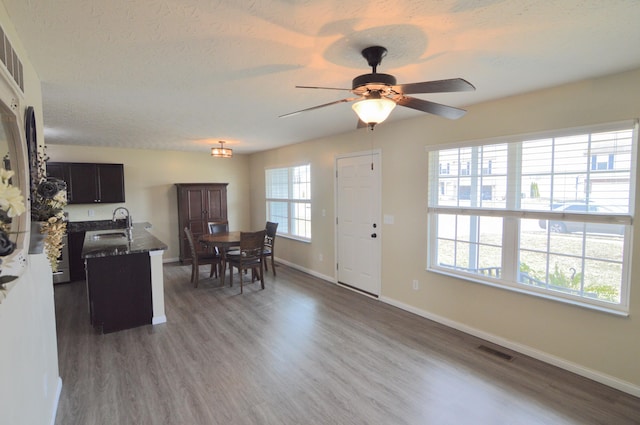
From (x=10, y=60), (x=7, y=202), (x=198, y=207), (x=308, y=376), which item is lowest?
(x=308, y=376)

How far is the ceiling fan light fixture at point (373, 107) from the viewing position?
181cm

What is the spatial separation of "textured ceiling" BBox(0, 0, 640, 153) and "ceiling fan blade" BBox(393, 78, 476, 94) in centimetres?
30

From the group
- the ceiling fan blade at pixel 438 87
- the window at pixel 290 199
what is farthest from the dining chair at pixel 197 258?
the ceiling fan blade at pixel 438 87

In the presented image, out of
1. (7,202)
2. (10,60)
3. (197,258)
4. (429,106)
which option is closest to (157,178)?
(197,258)

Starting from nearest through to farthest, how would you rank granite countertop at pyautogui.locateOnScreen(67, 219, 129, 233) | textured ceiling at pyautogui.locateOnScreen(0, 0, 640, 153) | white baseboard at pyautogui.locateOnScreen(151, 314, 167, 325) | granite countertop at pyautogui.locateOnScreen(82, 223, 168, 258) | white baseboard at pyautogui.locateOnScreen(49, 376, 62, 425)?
textured ceiling at pyautogui.locateOnScreen(0, 0, 640, 153), white baseboard at pyautogui.locateOnScreen(49, 376, 62, 425), granite countertop at pyautogui.locateOnScreen(82, 223, 168, 258), white baseboard at pyautogui.locateOnScreen(151, 314, 167, 325), granite countertop at pyautogui.locateOnScreen(67, 219, 129, 233)

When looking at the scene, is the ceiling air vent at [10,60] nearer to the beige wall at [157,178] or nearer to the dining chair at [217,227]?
the dining chair at [217,227]

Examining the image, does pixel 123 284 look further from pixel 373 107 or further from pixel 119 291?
pixel 373 107

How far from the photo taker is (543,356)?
9.29 ft

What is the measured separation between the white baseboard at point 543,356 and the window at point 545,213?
1.72ft

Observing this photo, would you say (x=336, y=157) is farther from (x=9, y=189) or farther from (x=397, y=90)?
(x=9, y=189)

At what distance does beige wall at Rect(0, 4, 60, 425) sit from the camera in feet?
4.20

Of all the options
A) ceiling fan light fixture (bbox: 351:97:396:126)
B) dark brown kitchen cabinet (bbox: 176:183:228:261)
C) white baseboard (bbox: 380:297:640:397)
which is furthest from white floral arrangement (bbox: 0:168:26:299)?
dark brown kitchen cabinet (bbox: 176:183:228:261)

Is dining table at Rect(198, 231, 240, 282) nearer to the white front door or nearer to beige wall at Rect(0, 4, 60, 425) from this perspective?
the white front door

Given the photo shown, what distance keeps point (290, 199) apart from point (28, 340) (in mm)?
4756
